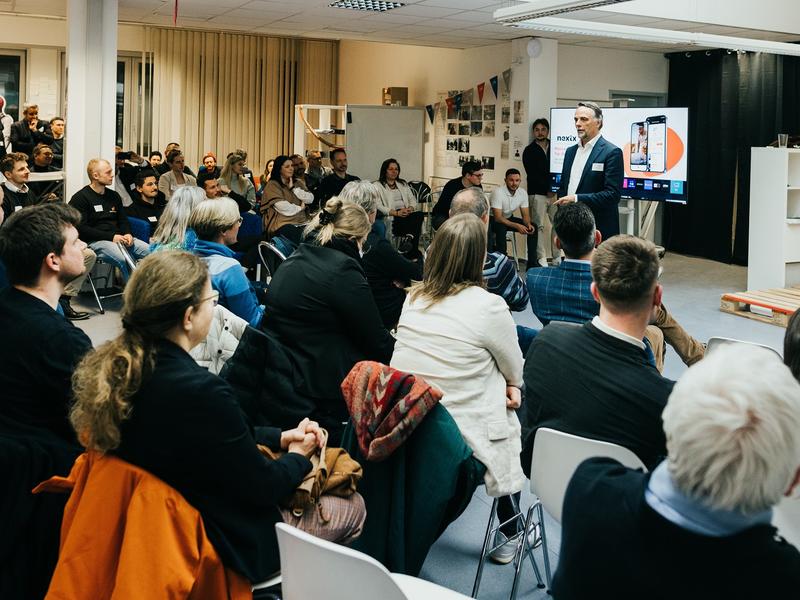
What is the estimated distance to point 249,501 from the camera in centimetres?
202

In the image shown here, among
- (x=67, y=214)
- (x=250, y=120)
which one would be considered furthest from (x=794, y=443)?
(x=250, y=120)

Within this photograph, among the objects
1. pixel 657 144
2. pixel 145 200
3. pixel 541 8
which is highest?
pixel 541 8

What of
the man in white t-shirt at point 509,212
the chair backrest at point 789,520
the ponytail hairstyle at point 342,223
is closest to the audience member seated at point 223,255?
the ponytail hairstyle at point 342,223

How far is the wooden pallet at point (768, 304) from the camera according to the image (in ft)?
23.5

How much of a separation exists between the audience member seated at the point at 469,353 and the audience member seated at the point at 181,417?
0.81 m

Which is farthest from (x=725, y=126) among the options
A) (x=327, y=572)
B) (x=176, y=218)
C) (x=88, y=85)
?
(x=327, y=572)

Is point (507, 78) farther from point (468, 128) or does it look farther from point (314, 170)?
point (314, 170)

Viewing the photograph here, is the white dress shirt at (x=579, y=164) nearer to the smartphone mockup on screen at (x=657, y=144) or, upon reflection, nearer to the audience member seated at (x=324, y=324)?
the audience member seated at (x=324, y=324)

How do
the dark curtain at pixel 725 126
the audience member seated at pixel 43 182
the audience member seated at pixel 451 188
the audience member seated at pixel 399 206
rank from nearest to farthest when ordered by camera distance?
the audience member seated at pixel 43 182, the audience member seated at pixel 451 188, the audience member seated at pixel 399 206, the dark curtain at pixel 725 126

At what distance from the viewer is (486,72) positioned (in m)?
11.6

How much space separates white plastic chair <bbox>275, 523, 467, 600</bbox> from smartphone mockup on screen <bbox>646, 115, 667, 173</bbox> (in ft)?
Answer: 28.0

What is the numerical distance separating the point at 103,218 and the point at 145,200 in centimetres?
66

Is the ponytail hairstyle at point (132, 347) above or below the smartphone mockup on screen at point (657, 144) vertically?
below

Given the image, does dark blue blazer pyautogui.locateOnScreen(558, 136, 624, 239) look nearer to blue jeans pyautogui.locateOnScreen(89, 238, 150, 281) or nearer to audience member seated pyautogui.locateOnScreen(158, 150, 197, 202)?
blue jeans pyautogui.locateOnScreen(89, 238, 150, 281)
